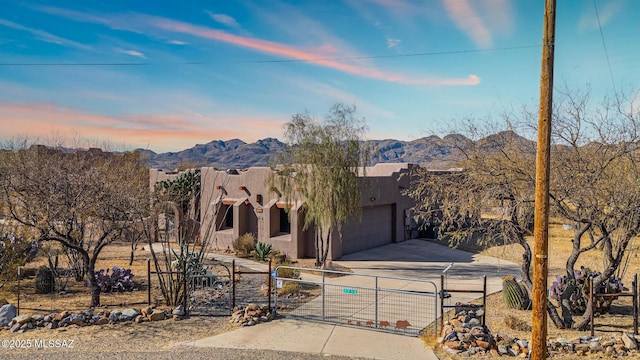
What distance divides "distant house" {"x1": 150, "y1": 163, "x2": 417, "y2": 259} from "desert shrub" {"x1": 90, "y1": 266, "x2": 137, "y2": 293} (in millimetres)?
5186

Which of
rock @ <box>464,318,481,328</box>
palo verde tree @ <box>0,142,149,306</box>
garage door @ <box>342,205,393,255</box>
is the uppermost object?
palo verde tree @ <box>0,142,149,306</box>

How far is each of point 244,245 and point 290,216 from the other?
110 inches

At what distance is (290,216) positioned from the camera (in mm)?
20578

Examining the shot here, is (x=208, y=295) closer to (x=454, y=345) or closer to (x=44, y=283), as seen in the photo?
(x=44, y=283)

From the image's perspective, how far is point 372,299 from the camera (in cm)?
1352

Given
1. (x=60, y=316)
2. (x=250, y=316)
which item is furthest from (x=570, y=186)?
(x=60, y=316)

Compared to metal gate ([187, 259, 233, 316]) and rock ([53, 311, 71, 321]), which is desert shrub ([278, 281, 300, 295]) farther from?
rock ([53, 311, 71, 321])

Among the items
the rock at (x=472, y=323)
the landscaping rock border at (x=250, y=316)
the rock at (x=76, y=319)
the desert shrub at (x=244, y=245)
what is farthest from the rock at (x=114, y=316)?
the desert shrub at (x=244, y=245)

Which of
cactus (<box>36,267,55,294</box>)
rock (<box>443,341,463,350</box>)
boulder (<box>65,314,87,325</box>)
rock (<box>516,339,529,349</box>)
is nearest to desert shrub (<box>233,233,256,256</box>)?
cactus (<box>36,267,55,294</box>)

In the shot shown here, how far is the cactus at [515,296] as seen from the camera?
12812 millimetres

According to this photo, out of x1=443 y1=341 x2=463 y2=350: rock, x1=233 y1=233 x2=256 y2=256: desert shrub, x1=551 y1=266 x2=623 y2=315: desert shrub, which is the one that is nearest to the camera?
Answer: x1=443 y1=341 x2=463 y2=350: rock

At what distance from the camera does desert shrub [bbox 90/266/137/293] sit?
14.3 meters

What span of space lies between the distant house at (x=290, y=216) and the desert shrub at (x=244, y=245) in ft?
2.21

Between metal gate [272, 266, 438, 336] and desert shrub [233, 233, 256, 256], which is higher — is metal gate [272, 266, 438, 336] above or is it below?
below
